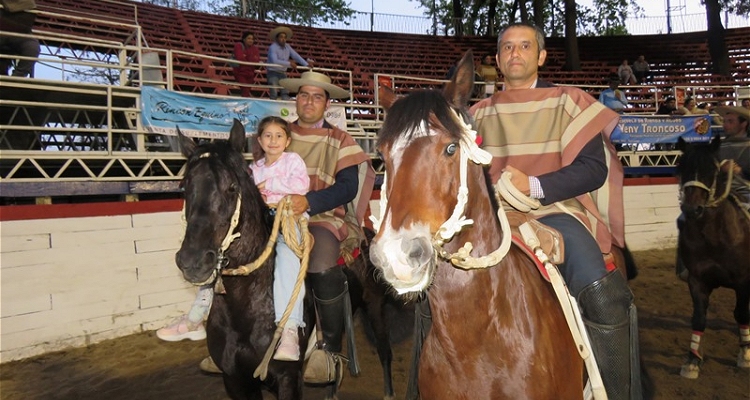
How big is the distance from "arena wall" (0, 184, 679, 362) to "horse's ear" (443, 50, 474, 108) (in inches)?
220

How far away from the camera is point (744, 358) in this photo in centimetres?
540

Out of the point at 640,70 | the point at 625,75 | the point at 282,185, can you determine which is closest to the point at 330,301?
the point at 282,185

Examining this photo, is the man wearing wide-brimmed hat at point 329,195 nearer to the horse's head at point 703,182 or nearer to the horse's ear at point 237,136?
the horse's ear at point 237,136

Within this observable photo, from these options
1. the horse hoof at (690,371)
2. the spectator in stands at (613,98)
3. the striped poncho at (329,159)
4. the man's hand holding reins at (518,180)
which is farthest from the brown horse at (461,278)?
the spectator in stands at (613,98)

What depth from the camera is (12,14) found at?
7047 mm

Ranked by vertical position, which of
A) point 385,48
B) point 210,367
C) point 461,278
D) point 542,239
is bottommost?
point 210,367

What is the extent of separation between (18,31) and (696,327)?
9994 millimetres

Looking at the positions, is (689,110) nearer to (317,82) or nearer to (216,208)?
(317,82)

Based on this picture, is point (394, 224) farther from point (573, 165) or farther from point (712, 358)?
point (712, 358)

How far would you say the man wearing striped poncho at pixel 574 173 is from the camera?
2.31m

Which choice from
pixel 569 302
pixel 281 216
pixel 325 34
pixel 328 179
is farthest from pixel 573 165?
Answer: pixel 325 34

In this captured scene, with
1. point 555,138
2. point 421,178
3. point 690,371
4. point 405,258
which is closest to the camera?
point 405,258

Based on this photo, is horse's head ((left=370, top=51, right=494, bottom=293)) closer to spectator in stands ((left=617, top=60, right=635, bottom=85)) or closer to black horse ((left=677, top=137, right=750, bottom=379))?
black horse ((left=677, top=137, right=750, bottom=379))

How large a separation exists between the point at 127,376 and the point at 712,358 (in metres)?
6.87
